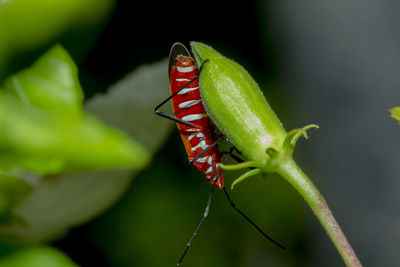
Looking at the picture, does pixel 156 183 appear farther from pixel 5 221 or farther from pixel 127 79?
pixel 5 221

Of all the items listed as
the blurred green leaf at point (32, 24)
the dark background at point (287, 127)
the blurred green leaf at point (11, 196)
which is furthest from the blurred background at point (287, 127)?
the blurred green leaf at point (32, 24)

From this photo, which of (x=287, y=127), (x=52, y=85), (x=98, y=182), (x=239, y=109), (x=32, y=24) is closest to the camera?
(x=32, y=24)

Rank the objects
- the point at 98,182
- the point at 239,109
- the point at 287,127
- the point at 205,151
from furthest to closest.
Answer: the point at 287,127 → the point at 205,151 → the point at 98,182 → the point at 239,109

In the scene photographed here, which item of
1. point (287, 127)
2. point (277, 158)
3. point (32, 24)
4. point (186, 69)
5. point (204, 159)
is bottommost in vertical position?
point (287, 127)

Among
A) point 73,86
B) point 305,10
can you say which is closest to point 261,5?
point 305,10

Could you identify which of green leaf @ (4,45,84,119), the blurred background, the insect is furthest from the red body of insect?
the blurred background

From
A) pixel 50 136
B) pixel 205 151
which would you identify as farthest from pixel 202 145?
pixel 50 136

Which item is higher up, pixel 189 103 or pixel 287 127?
pixel 189 103

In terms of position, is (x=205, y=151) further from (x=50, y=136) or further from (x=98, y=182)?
(x=50, y=136)
